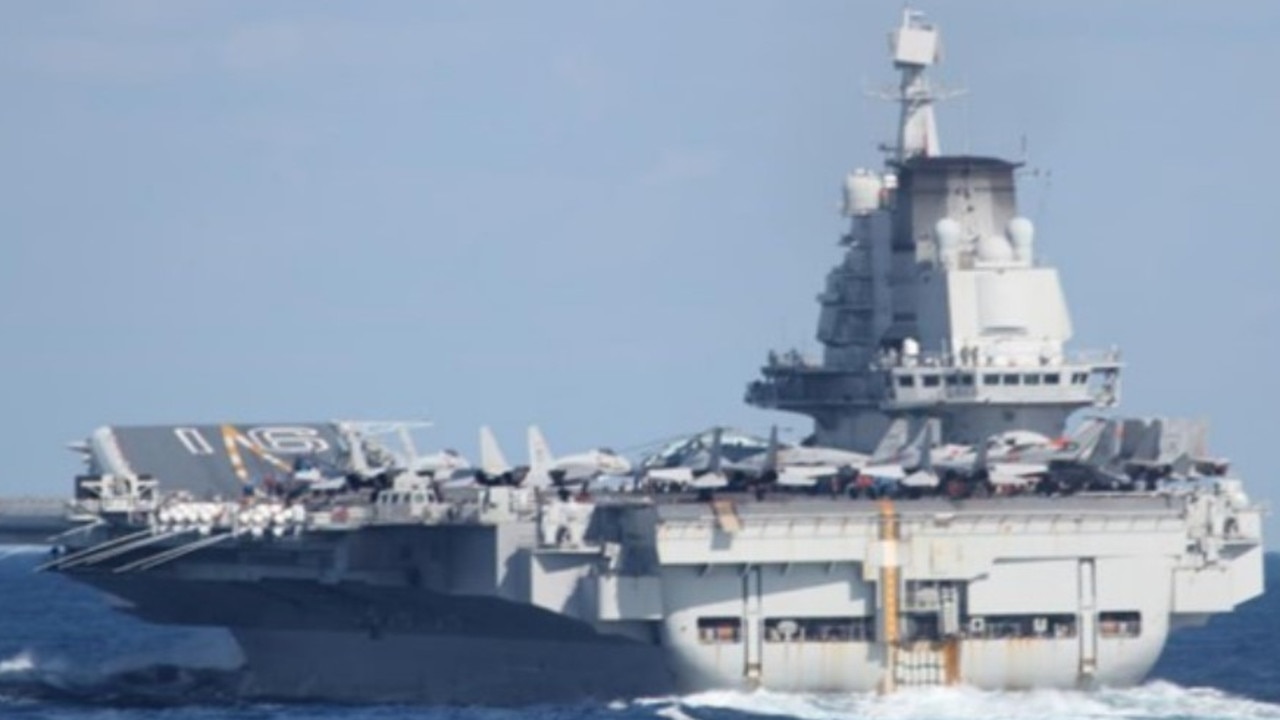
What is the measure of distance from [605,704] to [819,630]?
3710 mm

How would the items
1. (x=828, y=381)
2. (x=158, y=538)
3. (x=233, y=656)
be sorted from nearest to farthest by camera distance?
1. (x=158, y=538)
2. (x=828, y=381)
3. (x=233, y=656)

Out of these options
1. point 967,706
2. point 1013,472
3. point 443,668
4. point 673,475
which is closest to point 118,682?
point 443,668

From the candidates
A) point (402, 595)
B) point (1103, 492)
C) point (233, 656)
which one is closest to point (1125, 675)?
point (1103, 492)

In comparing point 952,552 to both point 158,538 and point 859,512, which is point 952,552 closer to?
point 859,512

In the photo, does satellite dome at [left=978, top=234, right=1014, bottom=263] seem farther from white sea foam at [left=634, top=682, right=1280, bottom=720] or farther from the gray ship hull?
the gray ship hull

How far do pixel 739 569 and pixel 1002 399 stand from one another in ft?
24.9

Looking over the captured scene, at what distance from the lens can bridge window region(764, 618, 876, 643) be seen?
5303 cm

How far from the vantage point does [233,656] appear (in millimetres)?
70062

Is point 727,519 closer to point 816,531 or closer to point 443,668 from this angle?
point 816,531

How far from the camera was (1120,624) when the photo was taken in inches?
2132

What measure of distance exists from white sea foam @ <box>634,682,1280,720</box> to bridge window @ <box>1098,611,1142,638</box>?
0.86 m

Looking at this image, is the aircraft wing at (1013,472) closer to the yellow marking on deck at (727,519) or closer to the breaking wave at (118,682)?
the yellow marking on deck at (727,519)

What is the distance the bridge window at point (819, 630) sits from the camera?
5303 centimetres

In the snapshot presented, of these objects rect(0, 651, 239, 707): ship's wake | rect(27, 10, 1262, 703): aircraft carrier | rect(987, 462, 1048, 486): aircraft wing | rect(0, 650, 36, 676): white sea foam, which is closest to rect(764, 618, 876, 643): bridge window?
rect(27, 10, 1262, 703): aircraft carrier
